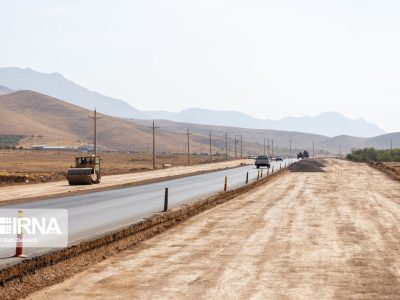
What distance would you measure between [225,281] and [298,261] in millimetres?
3005

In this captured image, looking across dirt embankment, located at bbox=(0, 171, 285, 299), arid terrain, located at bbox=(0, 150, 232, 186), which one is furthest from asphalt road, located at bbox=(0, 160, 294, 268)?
arid terrain, located at bbox=(0, 150, 232, 186)

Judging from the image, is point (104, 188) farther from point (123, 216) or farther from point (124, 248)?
point (124, 248)

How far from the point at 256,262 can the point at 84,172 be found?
36405 mm

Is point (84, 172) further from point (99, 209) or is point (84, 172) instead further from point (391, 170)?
point (391, 170)

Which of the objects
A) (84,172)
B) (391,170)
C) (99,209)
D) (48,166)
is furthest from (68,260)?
(48,166)

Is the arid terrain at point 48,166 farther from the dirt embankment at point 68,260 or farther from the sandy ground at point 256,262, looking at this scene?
the sandy ground at point 256,262

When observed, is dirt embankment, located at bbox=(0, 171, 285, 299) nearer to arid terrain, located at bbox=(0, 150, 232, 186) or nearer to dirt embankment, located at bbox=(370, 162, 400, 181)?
arid terrain, located at bbox=(0, 150, 232, 186)

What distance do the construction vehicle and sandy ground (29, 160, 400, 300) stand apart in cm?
2562

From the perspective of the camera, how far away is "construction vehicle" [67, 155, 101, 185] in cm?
4904

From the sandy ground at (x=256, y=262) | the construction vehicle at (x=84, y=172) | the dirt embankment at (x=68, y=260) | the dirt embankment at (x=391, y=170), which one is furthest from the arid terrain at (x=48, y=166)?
the sandy ground at (x=256, y=262)

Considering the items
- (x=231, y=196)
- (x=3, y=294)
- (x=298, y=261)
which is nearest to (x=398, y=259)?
(x=298, y=261)

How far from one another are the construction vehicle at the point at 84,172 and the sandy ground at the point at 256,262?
2562cm

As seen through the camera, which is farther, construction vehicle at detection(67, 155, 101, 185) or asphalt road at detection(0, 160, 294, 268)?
construction vehicle at detection(67, 155, 101, 185)

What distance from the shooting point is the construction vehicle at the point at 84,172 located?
161 ft
